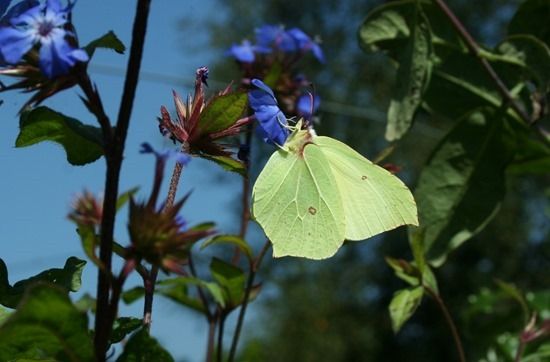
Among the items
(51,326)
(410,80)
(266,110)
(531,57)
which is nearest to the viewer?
(51,326)

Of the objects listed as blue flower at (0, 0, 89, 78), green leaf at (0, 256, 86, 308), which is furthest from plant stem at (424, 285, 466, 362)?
blue flower at (0, 0, 89, 78)

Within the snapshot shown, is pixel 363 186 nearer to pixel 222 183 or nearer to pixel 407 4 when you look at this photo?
pixel 407 4

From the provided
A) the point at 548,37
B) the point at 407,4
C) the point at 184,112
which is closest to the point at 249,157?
the point at 184,112

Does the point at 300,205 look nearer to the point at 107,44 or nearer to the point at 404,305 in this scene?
the point at 404,305

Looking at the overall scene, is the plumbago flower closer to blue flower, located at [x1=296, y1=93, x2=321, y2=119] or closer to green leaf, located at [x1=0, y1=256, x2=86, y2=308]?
green leaf, located at [x1=0, y1=256, x2=86, y2=308]

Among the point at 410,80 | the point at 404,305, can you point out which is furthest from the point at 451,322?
the point at 410,80

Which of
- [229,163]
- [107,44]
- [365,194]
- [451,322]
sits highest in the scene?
[107,44]
